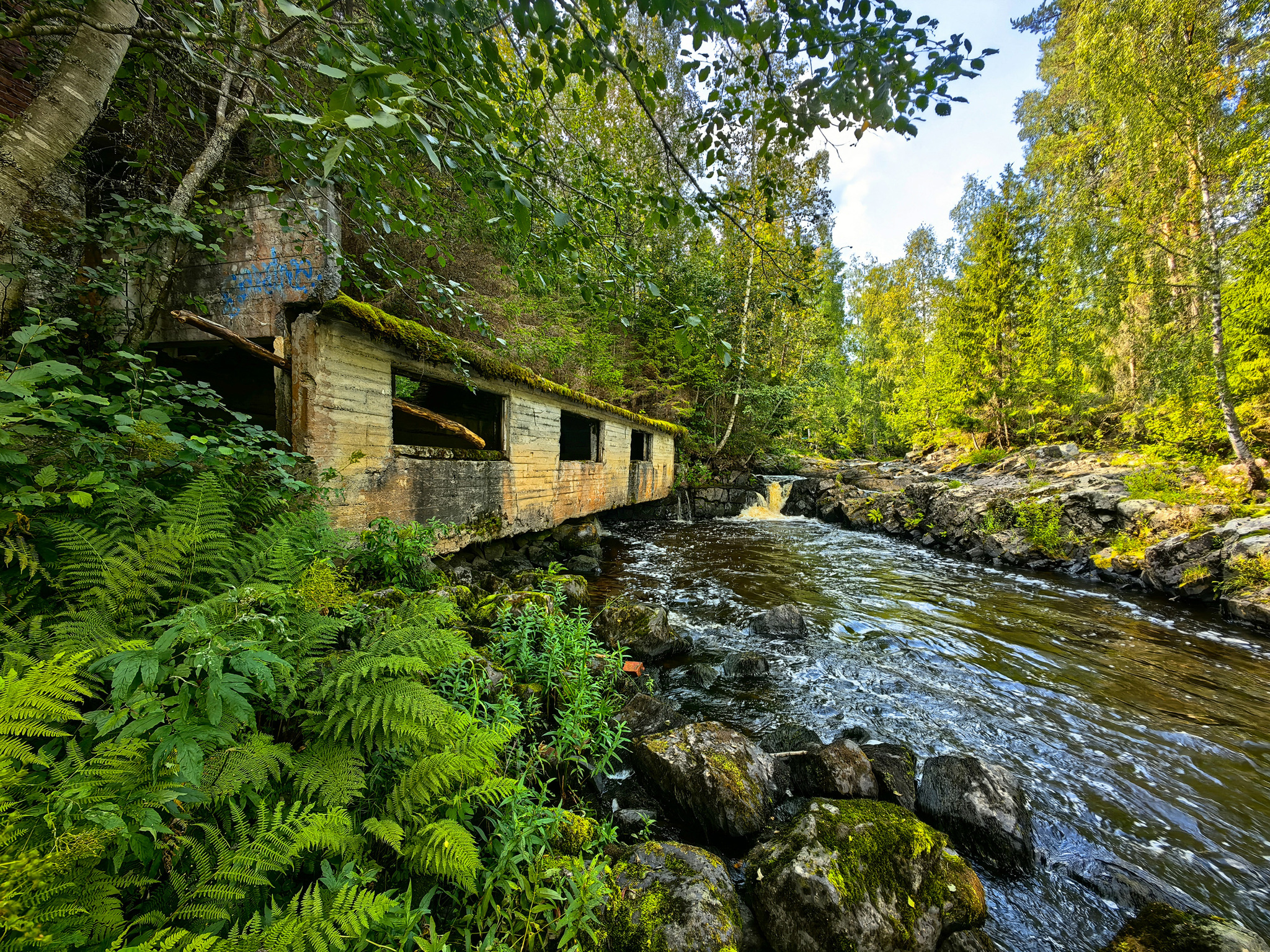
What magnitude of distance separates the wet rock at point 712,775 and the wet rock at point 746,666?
67.0 inches

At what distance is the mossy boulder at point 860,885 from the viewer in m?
2.04

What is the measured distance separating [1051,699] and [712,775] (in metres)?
4.30

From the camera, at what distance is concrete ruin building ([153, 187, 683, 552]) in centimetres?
470

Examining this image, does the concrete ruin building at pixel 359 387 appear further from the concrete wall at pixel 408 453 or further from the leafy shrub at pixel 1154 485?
the leafy shrub at pixel 1154 485

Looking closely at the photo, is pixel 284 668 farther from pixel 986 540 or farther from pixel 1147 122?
pixel 1147 122

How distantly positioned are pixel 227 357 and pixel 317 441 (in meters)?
3.28

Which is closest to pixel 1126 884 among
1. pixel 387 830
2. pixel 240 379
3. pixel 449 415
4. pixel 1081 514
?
pixel 387 830

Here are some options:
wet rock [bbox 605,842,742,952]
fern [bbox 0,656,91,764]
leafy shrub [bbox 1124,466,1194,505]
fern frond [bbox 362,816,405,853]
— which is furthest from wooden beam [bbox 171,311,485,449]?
leafy shrub [bbox 1124,466,1194,505]

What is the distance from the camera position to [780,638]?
5.78 meters

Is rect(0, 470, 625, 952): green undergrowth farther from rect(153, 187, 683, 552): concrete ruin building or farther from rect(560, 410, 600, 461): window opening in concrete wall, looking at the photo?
rect(560, 410, 600, 461): window opening in concrete wall

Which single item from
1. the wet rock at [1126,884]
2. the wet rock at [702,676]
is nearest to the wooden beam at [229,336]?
the wet rock at [702,676]

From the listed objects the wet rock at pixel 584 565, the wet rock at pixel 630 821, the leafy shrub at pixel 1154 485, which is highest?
the leafy shrub at pixel 1154 485

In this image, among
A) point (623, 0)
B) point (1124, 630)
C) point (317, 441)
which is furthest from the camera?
point (1124, 630)

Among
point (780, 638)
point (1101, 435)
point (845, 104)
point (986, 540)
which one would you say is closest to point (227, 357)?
point (845, 104)
